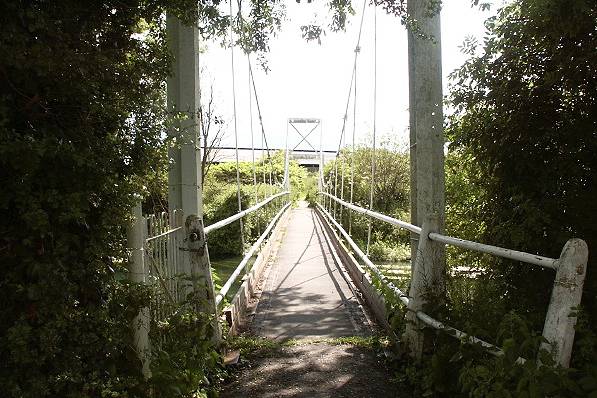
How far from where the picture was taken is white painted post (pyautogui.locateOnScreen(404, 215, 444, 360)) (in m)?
3.13

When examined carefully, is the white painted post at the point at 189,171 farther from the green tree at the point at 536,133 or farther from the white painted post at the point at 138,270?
the green tree at the point at 536,133

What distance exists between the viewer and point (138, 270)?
2.28 metres

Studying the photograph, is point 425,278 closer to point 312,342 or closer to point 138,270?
point 312,342

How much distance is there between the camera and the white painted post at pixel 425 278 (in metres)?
3.13

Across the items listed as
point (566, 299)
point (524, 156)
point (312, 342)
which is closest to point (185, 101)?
point (312, 342)

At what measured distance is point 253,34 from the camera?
168 inches

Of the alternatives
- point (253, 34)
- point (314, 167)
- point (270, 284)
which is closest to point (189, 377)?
point (253, 34)

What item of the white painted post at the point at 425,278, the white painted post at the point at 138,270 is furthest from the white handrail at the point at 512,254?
the white painted post at the point at 138,270

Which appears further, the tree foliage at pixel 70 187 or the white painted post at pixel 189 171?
the white painted post at pixel 189 171


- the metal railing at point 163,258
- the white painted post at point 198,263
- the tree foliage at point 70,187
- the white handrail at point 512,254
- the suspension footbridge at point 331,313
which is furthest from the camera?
the white painted post at point 198,263

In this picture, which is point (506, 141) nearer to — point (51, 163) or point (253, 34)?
point (253, 34)

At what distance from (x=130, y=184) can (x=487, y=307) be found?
1767mm

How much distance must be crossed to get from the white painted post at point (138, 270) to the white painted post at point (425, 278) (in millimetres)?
1615

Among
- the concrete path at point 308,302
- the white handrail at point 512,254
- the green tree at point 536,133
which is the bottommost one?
the concrete path at point 308,302
